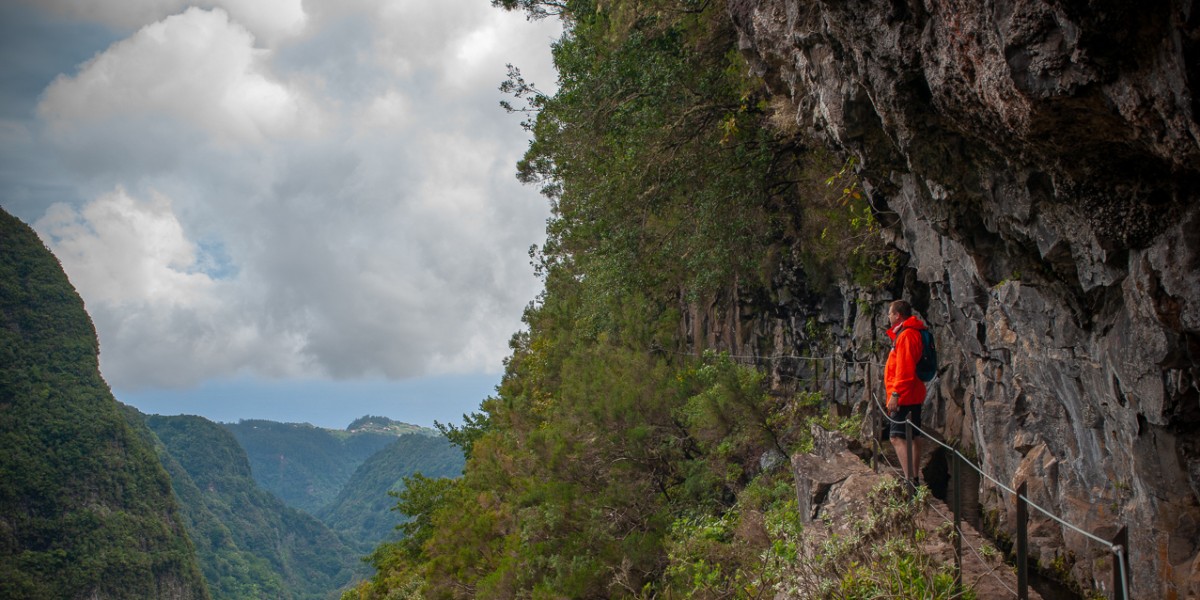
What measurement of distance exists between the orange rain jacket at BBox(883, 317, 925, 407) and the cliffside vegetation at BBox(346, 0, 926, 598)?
2055 mm

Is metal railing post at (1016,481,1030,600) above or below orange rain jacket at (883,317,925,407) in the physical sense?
below

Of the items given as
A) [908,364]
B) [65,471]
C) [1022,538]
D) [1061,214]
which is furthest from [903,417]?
[65,471]

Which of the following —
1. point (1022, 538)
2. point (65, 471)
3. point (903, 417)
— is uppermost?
point (65, 471)

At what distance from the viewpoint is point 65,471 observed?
320ft

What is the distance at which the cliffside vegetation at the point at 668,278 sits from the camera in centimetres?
1017

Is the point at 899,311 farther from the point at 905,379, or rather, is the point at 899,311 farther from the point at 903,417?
the point at 903,417

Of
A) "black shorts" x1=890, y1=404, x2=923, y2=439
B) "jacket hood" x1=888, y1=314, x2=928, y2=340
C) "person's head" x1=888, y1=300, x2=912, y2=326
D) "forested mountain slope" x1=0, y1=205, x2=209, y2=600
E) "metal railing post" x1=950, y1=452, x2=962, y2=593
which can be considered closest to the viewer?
"metal railing post" x1=950, y1=452, x2=962, y2=593

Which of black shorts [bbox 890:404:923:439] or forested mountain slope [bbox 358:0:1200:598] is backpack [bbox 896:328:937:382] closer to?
black shorts [bbox 890:404:923:439]

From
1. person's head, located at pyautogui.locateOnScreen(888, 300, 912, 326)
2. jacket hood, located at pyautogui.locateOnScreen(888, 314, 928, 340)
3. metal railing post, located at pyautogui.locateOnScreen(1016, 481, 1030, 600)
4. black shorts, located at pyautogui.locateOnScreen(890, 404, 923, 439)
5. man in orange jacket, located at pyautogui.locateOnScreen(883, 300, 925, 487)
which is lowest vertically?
metal railing post, located at pyautogui.locateOnScreen(1016, 481, 1030, 600)

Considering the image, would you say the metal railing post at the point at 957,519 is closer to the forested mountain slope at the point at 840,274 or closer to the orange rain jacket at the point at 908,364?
the forested mountain slope at the point at 840,274

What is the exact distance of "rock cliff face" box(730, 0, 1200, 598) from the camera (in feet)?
11.7

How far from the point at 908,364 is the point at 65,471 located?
116 meters

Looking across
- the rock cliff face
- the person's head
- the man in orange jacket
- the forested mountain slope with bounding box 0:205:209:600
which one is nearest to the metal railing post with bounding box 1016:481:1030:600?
the rock cliff face

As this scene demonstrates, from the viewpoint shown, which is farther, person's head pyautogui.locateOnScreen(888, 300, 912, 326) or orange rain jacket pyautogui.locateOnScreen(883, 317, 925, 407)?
person's head pyautogui.locateOnScreen(888, 300, 912, 326)
